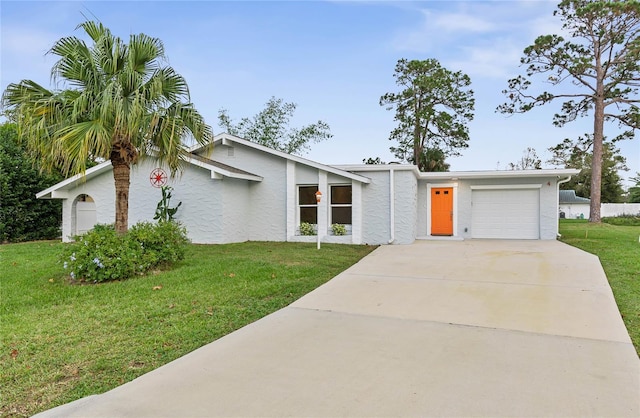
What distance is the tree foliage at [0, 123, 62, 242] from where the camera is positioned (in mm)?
13461

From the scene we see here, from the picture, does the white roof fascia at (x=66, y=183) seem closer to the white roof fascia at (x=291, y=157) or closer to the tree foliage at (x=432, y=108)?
the white roof fascia at (x=291, y=157)

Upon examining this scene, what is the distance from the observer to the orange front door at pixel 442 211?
14.7m

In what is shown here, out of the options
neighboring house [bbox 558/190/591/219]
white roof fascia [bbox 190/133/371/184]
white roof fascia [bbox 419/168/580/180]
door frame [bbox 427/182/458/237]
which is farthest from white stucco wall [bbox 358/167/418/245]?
neighboring house [bbox 558/190/591/219]

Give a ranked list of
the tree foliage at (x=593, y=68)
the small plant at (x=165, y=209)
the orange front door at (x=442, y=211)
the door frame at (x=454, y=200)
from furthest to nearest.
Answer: the tree foliage at (x=593, y=68) < the orange front door at (x=442, y=211) < the door frame at (x=454, y=200) < the small plant at (x=165, y=209)

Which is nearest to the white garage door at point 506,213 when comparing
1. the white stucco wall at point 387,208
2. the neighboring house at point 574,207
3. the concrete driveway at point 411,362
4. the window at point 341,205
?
the white stucco wall at point 387,208

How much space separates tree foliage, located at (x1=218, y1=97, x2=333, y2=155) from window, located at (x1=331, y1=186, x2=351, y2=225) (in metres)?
19.0

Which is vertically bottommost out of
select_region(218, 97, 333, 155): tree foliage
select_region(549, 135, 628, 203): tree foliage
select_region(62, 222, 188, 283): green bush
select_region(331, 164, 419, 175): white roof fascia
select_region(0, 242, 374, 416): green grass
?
select_region(0, 242, 374, 416): green grass

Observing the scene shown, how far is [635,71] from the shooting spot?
789 inches

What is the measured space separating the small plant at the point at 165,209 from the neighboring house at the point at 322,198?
231 millimetres

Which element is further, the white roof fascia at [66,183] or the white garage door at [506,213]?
the white garage door at [506,213]

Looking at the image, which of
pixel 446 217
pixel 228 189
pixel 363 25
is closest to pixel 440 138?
pixel 446 217

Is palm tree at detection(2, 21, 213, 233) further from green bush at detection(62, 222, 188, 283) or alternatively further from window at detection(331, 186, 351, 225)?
window at detection(331, 186, 351, 225)

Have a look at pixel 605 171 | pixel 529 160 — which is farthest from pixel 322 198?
pixel 605 171

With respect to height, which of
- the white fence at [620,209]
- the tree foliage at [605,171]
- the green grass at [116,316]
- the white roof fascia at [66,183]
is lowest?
the green grass at [116,316]
